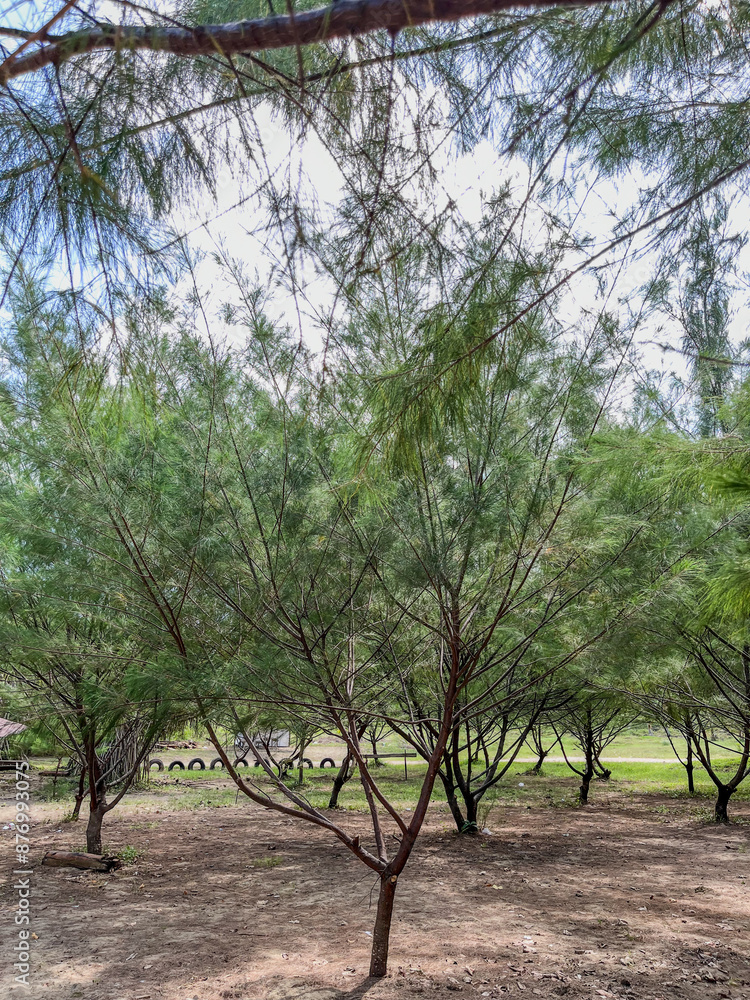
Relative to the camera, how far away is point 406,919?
14.7 ft

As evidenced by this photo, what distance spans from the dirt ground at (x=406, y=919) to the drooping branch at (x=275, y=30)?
3.54 metres

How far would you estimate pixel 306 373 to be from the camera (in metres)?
2.73

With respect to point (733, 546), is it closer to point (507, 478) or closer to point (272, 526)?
point (507, 478)

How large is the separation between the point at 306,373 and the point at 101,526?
104 centimetres

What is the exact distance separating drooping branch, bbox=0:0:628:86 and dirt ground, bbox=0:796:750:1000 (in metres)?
3.54

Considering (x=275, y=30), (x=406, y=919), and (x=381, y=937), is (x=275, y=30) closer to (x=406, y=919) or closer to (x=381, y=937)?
(x=381, y=937)

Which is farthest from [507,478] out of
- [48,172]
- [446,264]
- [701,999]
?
[701,999]

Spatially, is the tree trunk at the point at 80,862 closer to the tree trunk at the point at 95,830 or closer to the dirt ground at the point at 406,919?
the dirt ground at the point at 406,919

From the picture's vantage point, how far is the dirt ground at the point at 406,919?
3.41 metres

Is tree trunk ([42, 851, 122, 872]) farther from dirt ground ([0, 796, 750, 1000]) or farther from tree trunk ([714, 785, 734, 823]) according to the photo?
tree trunk ([714, 785, 734, 823])

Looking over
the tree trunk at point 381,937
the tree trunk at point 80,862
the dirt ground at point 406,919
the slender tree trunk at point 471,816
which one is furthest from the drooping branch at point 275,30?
the slender tree trunk at point 471,816

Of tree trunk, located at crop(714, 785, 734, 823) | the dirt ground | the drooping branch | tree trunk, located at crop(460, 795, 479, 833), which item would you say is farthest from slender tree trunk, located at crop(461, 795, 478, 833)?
the drooping branch

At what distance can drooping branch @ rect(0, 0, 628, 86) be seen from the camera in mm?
1223

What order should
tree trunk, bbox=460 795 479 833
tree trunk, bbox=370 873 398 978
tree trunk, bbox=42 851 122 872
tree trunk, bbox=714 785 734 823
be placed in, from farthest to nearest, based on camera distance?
tree trunk, bbox=714 785 734 823
tree trunk, bbox=460 795 479 833
tree trunk, bbox=42 851 122 872
tree trunk, bbox=370 873 398 978
